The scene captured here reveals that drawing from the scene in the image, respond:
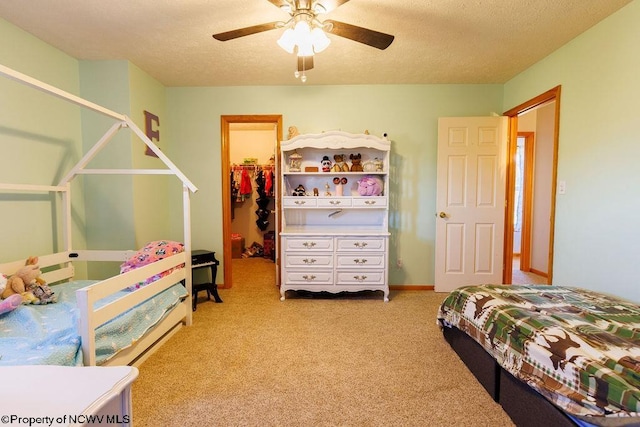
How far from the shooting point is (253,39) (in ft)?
7.88

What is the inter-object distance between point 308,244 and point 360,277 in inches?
26.3

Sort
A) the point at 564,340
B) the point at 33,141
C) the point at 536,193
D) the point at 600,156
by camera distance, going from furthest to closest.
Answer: the point at 536,193 < the point at 33,141 < the point at 600,156 < the point at 564,340

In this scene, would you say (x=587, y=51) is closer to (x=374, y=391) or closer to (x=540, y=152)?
(x=540, y=152)

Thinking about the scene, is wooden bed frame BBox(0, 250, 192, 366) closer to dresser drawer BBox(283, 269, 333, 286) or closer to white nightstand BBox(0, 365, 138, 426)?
white nightstand BBox(0, 365, 138, 426)

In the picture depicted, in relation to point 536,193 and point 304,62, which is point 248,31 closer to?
point 304,62

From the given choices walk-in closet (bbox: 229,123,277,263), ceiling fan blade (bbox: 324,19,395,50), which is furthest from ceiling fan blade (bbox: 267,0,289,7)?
walk-in closet (bbox: 229,123,277,263)

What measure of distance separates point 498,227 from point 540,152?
6.02ft

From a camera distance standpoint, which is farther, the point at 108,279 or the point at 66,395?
the point at 108,279

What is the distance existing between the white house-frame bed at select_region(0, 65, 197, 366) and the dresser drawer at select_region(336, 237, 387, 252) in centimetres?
151

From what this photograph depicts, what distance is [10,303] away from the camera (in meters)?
1.69

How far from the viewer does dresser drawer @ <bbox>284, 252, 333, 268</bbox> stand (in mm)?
3109

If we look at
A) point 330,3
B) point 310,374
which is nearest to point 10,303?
point 310,374

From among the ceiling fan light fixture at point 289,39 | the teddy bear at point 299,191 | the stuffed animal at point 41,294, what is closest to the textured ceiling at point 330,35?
the ceiling fan light fixture at point 289,39

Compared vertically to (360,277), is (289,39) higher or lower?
higher
